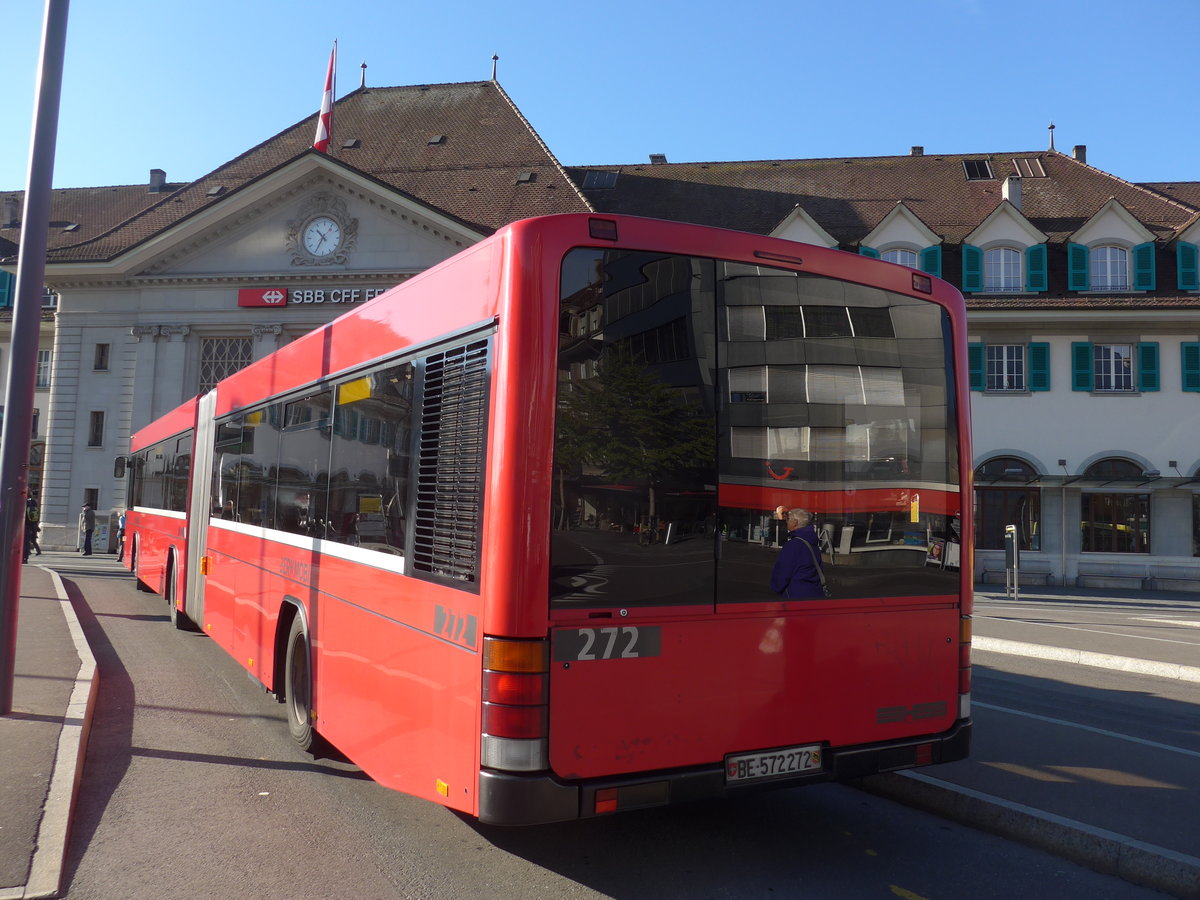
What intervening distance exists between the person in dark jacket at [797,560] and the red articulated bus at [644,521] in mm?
54

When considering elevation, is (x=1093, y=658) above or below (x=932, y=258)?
below

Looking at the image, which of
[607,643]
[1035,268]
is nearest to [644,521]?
[607,643]

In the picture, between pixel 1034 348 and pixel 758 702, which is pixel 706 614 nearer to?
pixel 758 702

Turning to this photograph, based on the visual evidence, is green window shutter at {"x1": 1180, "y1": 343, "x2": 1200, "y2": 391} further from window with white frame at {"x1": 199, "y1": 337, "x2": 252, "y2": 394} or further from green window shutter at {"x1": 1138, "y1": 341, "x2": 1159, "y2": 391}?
window with white frame at {"x1": 199, "y1": 337, "x2": 252, "y2": 394}

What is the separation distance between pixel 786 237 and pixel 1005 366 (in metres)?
8.88

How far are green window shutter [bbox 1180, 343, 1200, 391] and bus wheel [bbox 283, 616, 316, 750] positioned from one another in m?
31.1

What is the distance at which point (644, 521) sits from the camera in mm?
4281

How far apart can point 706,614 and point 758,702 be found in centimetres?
52

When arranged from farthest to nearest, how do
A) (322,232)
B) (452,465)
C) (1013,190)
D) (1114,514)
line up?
1. (322,232)
2. (1013,190)
3. (1114,514)
4. (452,465)

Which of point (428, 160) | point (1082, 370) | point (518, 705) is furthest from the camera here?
point (428, 160)

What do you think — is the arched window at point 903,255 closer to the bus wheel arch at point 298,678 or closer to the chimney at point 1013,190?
the chimney at point 1013,190

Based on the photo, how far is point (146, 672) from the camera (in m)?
10.0

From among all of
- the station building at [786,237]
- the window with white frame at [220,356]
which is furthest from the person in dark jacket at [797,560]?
the window with white frame at [220,356]

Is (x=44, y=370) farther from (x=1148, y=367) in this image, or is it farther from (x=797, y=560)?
(x=797, y=560)
